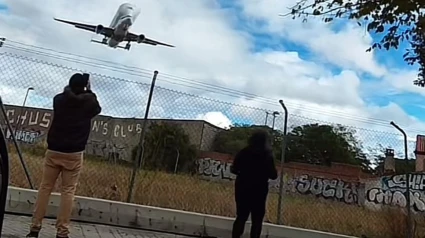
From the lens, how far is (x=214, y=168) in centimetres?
1055

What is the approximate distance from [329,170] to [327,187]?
49.4 inches

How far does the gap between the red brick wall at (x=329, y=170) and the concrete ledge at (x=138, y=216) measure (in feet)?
6.51

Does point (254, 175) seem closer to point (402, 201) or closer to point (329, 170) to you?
point (402, 201)

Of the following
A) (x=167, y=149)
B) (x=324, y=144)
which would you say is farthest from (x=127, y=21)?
(x=167, y=149)

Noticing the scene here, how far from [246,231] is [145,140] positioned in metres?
2.06

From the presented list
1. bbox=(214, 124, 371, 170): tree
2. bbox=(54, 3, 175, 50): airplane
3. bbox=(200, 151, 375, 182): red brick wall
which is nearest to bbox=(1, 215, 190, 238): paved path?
bbox=(214, 124, 371, 170): tree

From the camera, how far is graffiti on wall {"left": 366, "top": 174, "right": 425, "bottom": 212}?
1079 cm

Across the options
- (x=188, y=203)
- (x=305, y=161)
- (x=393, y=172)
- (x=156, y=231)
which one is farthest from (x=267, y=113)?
(x=305, y=161)

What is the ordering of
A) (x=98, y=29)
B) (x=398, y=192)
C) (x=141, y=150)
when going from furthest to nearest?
(x=98, y=29) < (x=398, y=192) < (x=141, y=150)

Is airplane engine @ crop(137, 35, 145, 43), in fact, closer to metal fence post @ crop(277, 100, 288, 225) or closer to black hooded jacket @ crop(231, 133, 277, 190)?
metal fence post @ crop(277, 100, 288, 225)

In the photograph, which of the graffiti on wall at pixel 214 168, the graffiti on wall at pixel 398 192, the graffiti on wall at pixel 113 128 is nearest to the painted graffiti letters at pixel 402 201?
the graffiti on wall at pixel 398 192

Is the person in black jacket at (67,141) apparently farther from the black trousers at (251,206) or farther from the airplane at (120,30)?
the airplane at (120,30)

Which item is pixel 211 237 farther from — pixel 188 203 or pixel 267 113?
pixel 267 113

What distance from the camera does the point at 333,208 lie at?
10562 millimetres
